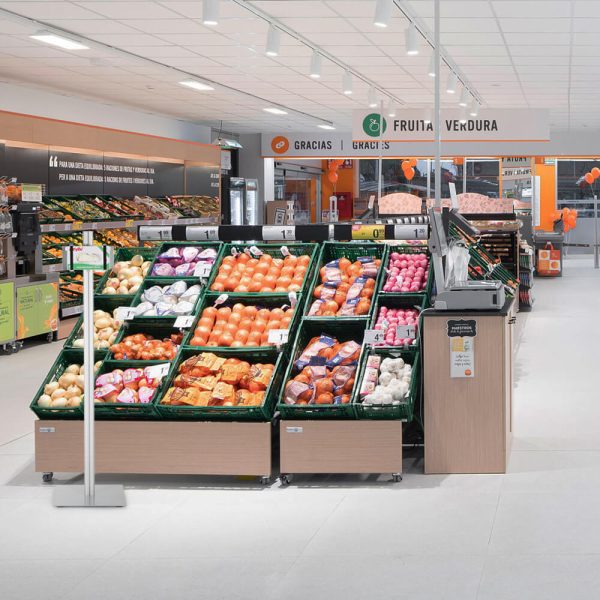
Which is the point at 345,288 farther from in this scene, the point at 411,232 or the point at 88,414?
the point at 88,414

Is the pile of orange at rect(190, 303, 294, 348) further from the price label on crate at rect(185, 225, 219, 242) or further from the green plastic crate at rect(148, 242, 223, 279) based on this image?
the price label on crate at rect(185, 225, 219, 242)

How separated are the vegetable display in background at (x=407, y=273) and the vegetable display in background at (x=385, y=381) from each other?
0.56 m

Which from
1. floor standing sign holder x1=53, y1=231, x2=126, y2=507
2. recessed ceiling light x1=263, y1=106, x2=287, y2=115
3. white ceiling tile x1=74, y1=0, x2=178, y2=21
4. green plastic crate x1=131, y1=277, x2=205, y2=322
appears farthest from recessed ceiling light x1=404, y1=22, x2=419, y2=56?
recessed ceiling light x1=263, y1=106, x2=287, y2=115

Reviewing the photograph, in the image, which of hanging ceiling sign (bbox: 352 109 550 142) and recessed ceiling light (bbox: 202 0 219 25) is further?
hanging ceiling sign (bbox: 352 109 550 142)

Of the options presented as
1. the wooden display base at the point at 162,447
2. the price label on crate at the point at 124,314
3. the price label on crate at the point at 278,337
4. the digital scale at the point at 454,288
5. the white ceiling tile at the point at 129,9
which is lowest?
the wooden display base at the point at 162,447

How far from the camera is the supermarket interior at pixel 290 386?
431 cm

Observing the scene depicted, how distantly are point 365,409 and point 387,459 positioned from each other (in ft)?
0.94

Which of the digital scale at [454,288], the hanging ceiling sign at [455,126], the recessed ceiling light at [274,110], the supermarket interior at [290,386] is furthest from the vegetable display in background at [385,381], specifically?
the recessed ceiling light at [274,110]

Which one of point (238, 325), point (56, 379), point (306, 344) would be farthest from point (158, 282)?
point (306, 344)

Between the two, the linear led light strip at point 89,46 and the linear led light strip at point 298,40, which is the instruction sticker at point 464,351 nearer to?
the linear led light strip at point 298,40

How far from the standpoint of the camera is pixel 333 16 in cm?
885

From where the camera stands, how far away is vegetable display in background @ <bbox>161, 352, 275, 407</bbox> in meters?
5.52

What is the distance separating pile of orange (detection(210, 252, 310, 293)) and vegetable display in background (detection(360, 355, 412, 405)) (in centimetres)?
82

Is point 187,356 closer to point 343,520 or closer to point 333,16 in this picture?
point 343,520
